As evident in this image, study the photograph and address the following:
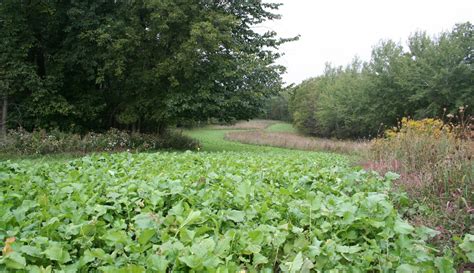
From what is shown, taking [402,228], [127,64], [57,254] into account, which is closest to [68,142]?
[127,64]

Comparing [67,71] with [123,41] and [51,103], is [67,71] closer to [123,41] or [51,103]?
[51,103]

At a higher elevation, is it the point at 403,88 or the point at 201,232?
the point at 403,88

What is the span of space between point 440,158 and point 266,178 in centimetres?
281

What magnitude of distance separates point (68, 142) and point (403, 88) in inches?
1194

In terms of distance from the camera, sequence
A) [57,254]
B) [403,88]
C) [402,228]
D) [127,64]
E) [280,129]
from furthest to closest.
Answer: [280,129] < [403,88] < [127,64] < [402,228] < [57,254]

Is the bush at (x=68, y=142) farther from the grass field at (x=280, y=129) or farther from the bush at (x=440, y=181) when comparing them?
the grass field at (x=280, y=129)

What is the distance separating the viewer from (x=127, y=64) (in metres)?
15.7

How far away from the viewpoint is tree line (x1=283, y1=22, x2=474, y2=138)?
2888cm

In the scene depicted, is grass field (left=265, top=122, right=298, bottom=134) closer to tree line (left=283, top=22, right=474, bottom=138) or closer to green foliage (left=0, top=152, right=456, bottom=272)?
tree line (left=283, top=22, right=474, bottom=138)

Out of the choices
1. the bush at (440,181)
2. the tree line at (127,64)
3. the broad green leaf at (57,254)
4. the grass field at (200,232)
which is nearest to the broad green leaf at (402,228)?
the grass field at (200,232)

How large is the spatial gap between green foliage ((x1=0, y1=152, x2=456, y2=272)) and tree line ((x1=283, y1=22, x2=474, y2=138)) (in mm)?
21282

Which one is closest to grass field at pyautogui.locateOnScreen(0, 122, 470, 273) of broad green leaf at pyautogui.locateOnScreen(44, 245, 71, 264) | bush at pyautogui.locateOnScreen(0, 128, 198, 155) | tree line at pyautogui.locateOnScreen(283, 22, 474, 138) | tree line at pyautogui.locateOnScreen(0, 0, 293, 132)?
broad green leaf at pyautogui.locateOnScreen(44, 245, 71, 264)

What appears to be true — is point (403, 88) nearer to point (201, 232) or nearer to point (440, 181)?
point (440, 181)

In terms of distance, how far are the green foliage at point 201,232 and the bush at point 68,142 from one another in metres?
9.72
